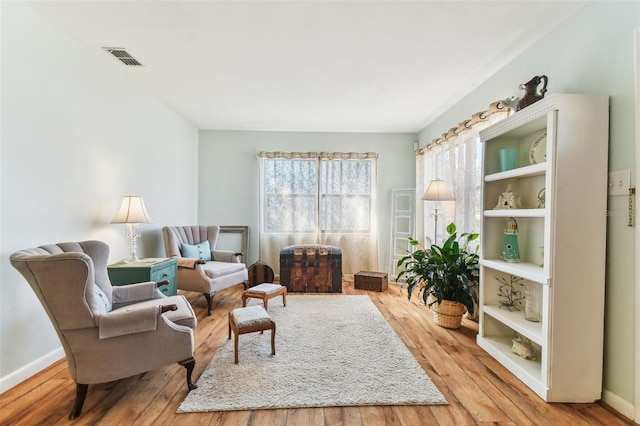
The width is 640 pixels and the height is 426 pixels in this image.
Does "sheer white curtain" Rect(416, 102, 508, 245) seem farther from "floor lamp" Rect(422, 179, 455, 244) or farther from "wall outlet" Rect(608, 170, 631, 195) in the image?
"wall outlet" Rect(608, 170, 631, 195)

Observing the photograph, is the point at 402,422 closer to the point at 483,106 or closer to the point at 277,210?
the point at 483,106

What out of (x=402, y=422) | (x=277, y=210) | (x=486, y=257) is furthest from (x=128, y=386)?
(x=277, y=210)

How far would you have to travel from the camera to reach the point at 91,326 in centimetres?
164

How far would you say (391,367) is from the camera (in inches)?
85.4

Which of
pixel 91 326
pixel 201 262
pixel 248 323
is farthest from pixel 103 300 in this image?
pixel 201 262

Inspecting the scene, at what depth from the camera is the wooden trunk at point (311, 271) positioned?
13.9 ft

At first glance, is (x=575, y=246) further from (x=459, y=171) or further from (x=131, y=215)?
(x=131, y=215)

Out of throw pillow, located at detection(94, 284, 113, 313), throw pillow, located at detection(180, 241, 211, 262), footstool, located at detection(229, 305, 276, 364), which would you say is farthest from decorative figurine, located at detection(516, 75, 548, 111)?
throw pillow, located at detection(180, 241, 211, 262)

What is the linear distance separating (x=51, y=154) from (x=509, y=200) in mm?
3673

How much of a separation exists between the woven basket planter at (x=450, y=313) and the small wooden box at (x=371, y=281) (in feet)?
4.32

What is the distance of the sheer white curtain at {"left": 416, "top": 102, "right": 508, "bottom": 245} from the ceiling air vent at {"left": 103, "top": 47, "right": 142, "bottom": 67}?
11.4 ft

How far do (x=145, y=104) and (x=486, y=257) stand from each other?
403cm

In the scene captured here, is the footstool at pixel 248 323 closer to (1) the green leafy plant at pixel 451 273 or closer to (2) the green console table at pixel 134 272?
(2) the green console table at pixel 134 272

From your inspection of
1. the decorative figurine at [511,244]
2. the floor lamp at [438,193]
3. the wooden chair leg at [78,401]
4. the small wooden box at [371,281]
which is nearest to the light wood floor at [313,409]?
the wooden chair leg at [78,401]
